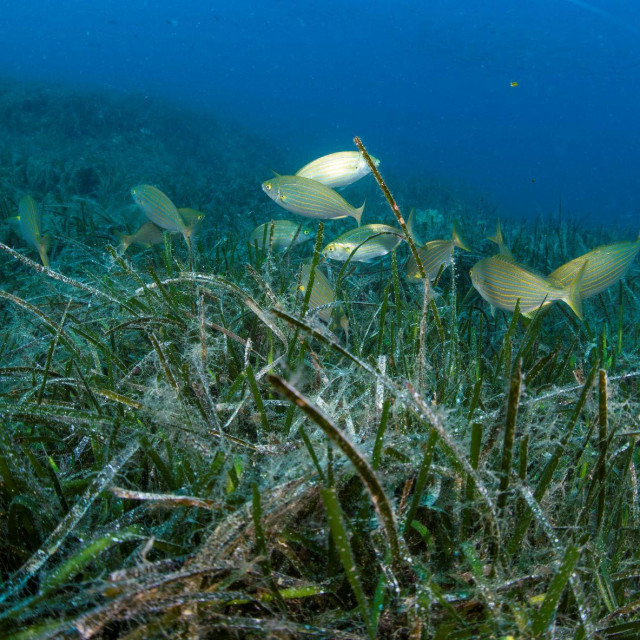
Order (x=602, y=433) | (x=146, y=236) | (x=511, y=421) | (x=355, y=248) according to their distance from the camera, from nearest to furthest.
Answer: (x=511, y=421), (x=602, y=433), (x=355, y=248), (x=146, y=236)

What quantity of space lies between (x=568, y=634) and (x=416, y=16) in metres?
183

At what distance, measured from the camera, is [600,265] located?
297cm

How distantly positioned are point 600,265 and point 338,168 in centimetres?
294

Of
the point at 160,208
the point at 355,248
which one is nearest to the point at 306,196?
the point at 160,208

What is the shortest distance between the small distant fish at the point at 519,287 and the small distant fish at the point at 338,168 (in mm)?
2439

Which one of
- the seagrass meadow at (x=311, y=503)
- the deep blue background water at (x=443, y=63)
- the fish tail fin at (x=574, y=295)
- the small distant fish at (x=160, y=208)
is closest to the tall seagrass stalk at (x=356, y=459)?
the seagrass meadow at (x=311, y=503)

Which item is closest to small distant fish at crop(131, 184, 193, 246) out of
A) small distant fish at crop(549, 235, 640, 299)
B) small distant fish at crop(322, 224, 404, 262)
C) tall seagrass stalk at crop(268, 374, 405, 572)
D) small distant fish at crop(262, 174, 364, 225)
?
small distant fish at crop(262, 174, 364, 225)

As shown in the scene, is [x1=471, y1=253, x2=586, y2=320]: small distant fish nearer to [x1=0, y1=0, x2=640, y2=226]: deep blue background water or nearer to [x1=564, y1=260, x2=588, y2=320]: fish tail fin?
[x1=564, y1=260, x2=588, y2=320]: fish tail fin

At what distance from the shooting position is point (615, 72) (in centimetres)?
14175

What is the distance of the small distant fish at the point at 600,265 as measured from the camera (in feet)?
9.50

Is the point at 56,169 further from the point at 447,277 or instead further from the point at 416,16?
the point at 416,16

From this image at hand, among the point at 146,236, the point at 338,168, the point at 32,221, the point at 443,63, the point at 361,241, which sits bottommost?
the point at 146,236

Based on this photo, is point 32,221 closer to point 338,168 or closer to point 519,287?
point 338,168

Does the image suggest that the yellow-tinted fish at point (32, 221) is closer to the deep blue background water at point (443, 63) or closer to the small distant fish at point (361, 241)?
the small distant fish at point (361, 241)
